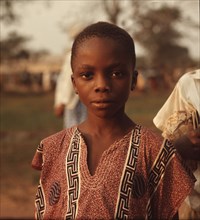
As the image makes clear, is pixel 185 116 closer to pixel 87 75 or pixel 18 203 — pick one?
pixel 87 75

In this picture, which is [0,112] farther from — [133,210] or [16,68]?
[16,68]

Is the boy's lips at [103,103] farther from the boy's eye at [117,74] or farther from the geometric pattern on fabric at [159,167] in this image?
the geometric pattern on fabric at [159,167]

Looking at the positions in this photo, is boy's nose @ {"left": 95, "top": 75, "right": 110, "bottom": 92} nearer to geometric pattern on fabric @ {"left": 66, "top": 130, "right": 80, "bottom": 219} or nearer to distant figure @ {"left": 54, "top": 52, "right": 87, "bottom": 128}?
geometric pattern on fabric @ {"left": 66, "top": 130, "right": 80, "bottom": 219}

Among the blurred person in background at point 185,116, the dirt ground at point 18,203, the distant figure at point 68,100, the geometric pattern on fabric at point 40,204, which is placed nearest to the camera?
the geometric pattern on fabric at point 40,204

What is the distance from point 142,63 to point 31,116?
2369cm

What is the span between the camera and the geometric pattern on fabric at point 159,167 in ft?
6.89

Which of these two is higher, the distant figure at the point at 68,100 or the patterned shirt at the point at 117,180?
the distant figure at the point at 68,100

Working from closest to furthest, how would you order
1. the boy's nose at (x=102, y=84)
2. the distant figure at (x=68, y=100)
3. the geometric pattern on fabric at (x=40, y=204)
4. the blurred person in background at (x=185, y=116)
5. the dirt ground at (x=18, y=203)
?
the boy's nose at (x=102, y=84), the geometric pattern on fabric at (x=40, y=204), the blurred person in background at (x=185, y=116), the dirt ground at (x=18, y=203), the distant figure at (x=68, y=100)

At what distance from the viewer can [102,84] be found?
2.01 meters

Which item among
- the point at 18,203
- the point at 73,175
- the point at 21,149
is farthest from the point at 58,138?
the point at 21,149

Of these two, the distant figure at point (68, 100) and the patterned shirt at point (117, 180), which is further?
the distant figure at point (68, 100)

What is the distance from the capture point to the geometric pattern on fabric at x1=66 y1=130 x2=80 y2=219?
205 cm

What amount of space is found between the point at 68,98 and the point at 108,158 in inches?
142

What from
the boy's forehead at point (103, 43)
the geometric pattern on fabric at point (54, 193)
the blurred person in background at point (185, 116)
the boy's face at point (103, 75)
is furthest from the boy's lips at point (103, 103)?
the blurred person in background at point (185, 116)
